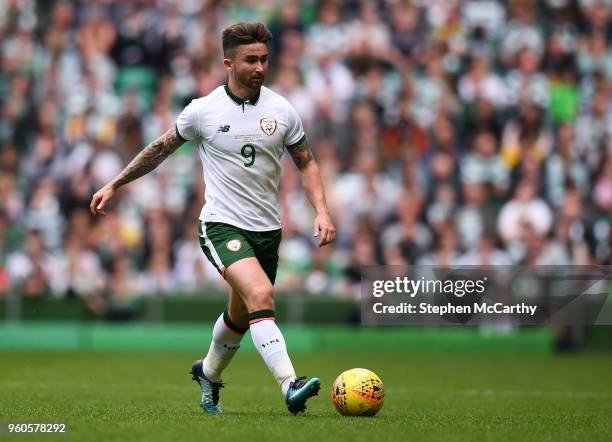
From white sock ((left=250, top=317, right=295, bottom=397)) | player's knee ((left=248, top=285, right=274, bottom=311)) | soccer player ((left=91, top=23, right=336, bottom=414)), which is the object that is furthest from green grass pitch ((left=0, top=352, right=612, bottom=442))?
soccer player ((left=91, top=23, right=336, bottom=414))

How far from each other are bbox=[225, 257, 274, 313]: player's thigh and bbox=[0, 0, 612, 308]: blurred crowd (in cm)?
940

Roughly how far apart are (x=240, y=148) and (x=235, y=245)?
2.23ft

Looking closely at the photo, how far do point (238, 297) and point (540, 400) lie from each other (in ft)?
11.1

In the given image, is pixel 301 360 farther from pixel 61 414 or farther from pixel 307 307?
pixel 61 414

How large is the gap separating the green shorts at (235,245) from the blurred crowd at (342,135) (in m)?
8.97

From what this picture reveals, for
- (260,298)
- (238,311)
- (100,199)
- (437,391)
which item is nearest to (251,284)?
(260,298)

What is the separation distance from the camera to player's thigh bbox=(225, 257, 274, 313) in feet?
25.6

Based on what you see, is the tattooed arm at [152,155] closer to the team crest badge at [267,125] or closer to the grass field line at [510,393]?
the team crest badge at [267,125]

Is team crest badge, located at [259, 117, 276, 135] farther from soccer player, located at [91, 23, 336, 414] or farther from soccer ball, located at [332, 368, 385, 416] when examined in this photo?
soccer ball, located at [332, 368, 385, 416]

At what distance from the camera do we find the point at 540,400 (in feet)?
34.0

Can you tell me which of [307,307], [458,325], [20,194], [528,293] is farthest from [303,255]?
[20,194]

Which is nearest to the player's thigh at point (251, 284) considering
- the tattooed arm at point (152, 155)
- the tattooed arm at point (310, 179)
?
the tattooed arm at point (310, 179)

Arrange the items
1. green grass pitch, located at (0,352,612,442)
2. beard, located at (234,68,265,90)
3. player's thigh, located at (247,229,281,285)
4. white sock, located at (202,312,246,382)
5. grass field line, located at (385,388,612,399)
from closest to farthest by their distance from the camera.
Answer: green grass pitch, located at (0,352,612,442) < beard, located at (234,68,265,90) < player's thigh, located at (247,229,281,285) < white sock, located at (202,312,246,382) < grass field line, located at (385,388,612,399)

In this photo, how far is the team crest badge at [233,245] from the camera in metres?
8.04
